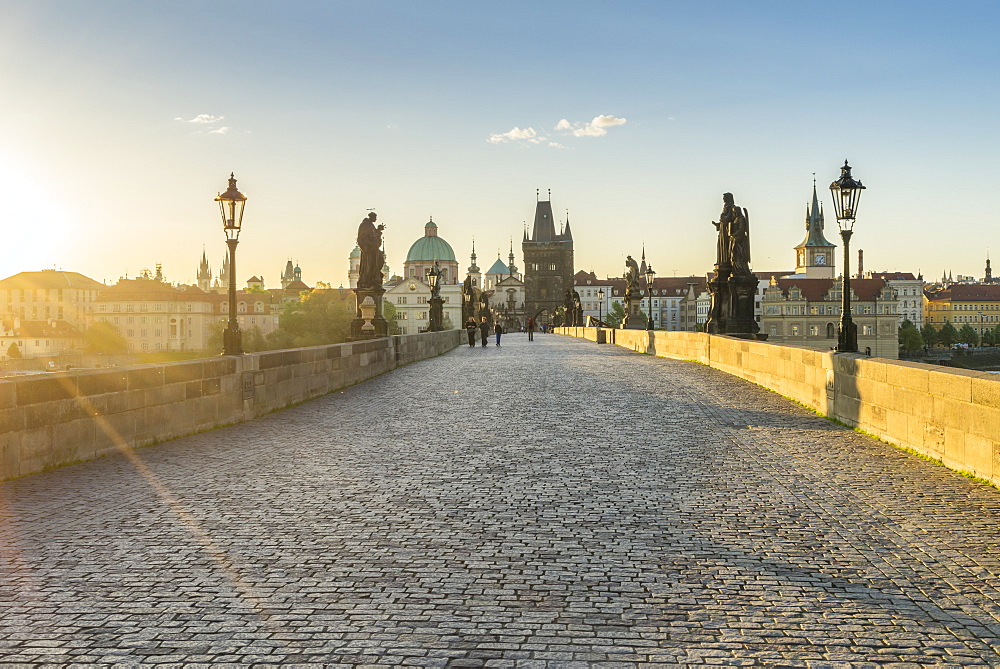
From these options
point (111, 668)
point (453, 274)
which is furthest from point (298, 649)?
point (453, 274)

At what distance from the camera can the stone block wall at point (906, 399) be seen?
7242 millimetres

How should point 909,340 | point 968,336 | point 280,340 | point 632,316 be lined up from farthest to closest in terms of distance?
1. point 968,336
2. point 909,340
3. point 280,340
4. point 632,316

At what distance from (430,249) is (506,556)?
182 m

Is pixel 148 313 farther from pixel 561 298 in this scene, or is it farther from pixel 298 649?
pixel 298 649

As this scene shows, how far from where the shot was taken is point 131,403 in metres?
9.31

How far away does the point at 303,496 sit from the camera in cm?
694

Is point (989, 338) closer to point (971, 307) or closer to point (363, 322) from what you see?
point (971, 307)

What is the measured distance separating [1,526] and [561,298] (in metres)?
165

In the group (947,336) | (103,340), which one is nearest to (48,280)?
(103,340)

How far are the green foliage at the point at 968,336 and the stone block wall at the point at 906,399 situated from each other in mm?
157848

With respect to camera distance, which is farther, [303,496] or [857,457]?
[857,457]

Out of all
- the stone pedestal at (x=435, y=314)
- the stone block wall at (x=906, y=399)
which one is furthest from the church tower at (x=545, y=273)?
the stone block wall at (x=906, y=399)

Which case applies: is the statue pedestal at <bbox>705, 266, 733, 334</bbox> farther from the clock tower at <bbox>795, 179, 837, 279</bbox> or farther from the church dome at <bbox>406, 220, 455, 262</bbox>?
the church dome at <bbox>406, 220, 455, 262</bbox>

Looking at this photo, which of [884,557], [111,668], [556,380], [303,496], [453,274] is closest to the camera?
[111,668]
